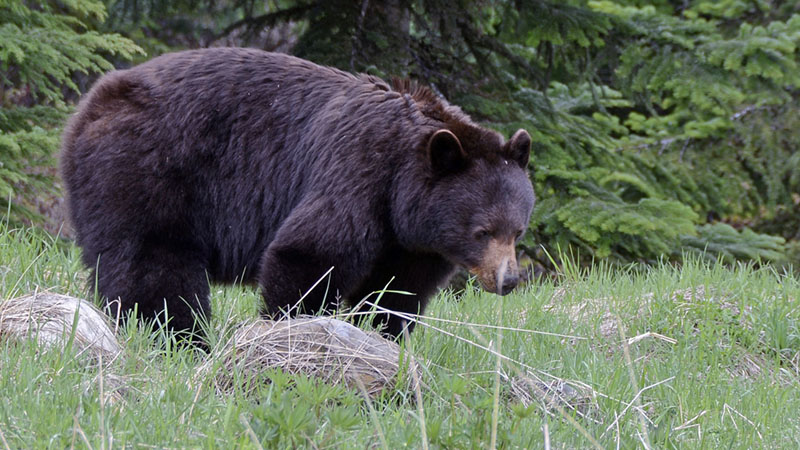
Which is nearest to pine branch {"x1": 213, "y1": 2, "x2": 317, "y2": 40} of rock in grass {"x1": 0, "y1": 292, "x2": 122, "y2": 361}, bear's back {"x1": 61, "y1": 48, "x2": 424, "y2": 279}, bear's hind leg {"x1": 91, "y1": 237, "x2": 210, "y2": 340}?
bear's back {"x1": 61, "y1": 48, "x2": 424, "y2": 279}

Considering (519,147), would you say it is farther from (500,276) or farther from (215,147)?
(215,147)

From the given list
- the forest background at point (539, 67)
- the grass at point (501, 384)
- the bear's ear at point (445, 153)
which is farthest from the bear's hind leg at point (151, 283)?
the forest background at point (539, 67)

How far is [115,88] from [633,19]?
15.5ft

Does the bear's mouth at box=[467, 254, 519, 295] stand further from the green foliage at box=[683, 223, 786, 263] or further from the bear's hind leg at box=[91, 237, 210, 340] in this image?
the green foliage at box=[683, 223, 786, 263]

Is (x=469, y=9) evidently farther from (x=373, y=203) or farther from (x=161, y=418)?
(x=161, y=418)

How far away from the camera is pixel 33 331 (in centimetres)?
380

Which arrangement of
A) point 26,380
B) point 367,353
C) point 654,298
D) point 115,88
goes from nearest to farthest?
point 26,380
point 367,353
point 115,88
point 654,298

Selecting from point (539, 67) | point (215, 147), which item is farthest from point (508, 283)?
point (539, 67)

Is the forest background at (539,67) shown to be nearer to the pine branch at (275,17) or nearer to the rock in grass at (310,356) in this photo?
the pine branch at (275,17)

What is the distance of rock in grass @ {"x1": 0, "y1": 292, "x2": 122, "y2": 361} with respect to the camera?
3723 millimetres

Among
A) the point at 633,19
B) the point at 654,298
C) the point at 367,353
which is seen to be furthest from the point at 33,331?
the point at 633,19

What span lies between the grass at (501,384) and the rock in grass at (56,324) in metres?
0.08

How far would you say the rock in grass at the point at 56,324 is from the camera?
12.2ft

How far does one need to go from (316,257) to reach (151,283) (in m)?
0.91
